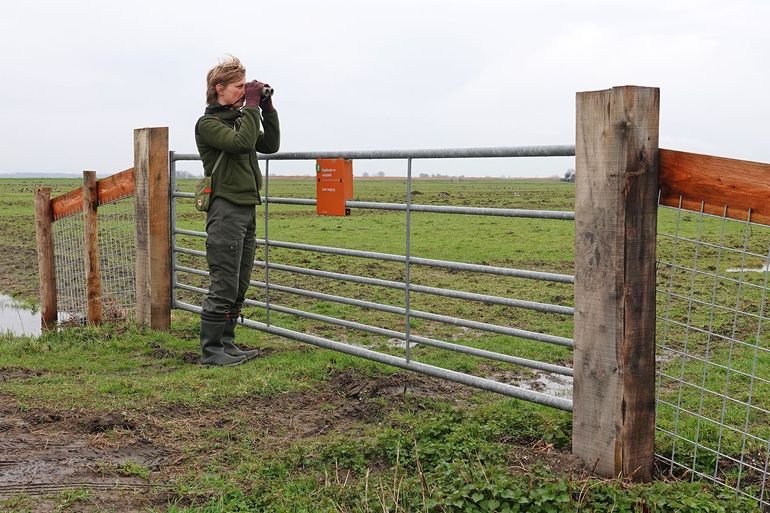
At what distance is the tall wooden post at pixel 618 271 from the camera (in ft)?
13.1

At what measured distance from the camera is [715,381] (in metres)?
6.48

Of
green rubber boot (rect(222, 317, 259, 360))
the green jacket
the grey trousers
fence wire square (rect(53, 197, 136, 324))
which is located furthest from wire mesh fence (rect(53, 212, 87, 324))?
the green jacket

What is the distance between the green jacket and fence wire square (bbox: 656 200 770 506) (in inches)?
119

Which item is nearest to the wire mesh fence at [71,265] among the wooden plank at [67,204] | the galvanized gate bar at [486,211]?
the wooden plank at [67,204]

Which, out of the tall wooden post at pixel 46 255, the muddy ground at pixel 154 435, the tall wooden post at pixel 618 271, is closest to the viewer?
the tall wooden post at pixel 618 271

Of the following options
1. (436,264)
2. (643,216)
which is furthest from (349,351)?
(643,216)

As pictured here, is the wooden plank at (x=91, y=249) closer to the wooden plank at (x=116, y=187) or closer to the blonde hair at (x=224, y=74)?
the wooden plank at (x=116, y=187)

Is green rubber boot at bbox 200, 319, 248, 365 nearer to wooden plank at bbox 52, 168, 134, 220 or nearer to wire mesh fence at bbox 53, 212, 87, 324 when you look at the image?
wooden plank at bbox 52, 168, 134, 220

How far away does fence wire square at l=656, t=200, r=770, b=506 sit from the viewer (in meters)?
4.00

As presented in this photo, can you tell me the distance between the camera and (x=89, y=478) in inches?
172

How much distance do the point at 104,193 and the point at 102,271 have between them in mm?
1338

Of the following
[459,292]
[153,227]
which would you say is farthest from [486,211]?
[153,227]

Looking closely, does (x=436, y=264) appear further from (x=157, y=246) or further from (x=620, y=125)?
(x=157, y=246)

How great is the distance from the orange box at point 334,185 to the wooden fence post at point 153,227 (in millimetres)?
1989
